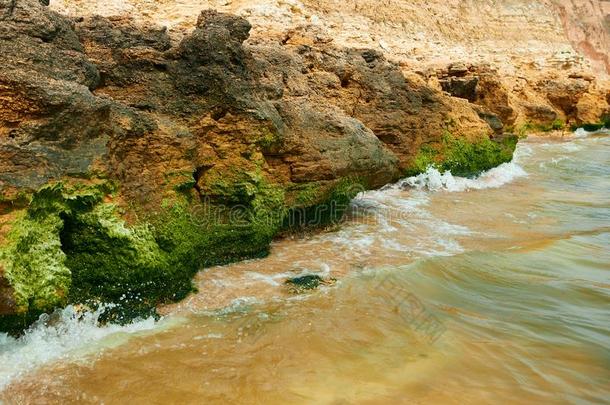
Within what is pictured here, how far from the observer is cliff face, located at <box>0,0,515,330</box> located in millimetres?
3795

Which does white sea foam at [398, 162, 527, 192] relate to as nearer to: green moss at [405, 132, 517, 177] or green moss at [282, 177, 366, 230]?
green moss at [405, 132, 517, 177]

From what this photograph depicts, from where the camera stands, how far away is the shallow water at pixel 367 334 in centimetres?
333

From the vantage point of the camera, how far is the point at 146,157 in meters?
4.88

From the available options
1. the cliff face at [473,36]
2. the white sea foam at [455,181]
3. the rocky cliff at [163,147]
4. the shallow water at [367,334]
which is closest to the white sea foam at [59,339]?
the shallow water at [367,334]

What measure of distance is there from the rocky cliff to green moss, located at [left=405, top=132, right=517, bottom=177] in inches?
3.5

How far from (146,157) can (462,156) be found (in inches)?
301

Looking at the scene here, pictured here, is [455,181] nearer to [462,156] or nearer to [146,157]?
[462,156]

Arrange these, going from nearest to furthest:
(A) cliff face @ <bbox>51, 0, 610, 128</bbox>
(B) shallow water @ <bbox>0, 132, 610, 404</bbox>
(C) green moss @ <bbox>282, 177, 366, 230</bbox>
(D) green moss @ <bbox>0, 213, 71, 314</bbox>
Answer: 1. (B) shallow water @ <bbox>0, 132, 610, 404</bbox>
2. (D) green moss @ <bbox>0, 213, 71, 314</bbox>
3. (C) green moss @ <bbox>282, 177, 366, 230</bbox>
4. (A) cliff face @ <bbox>51, 0, 610, 128</bbox>

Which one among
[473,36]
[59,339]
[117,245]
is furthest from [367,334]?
[473,36]

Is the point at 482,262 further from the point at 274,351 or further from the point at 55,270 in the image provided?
the point at 55,270

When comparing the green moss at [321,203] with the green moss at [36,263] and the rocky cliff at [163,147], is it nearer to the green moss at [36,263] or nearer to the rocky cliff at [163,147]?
the rocky cliff at [163,147]

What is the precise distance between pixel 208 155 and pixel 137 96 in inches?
38.7

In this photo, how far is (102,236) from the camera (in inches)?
165

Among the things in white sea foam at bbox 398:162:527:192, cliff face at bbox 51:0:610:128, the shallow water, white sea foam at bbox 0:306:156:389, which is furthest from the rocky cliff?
cliff face at bbox 51:0:610:128
